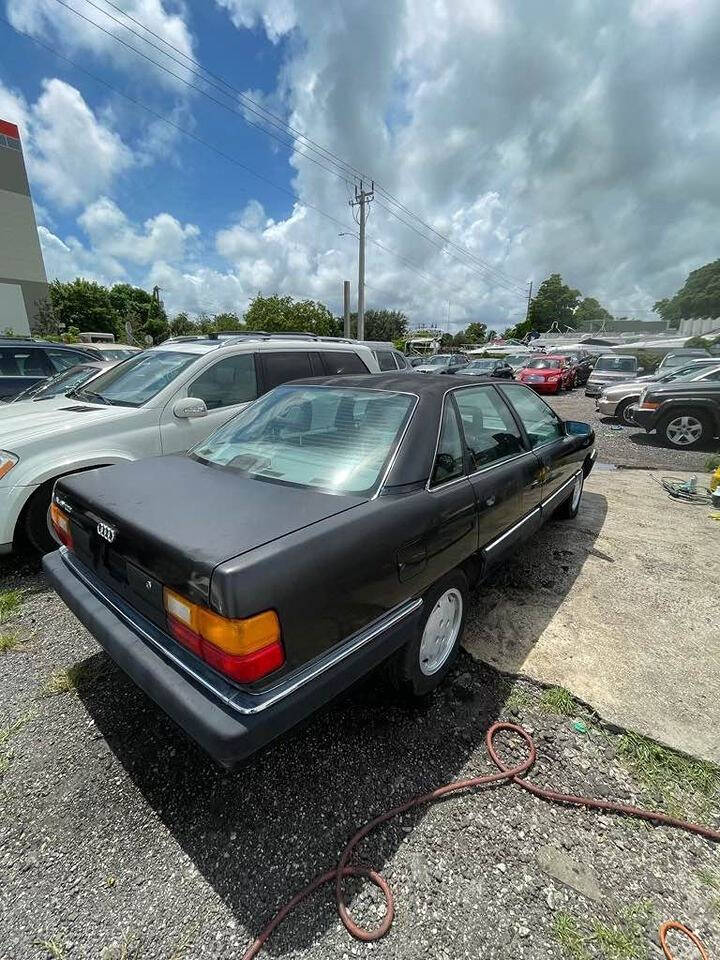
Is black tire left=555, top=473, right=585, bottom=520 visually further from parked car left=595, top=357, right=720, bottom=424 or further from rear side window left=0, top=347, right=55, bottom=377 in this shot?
rear side window left=0, top=347, right=55, bottom=377

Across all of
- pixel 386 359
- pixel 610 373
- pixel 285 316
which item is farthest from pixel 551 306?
pixel 386 359

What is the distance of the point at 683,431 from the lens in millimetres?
8234

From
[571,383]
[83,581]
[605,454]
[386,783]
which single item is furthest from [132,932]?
[571,383]

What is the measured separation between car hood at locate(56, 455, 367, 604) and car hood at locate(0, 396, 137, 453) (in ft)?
4.60

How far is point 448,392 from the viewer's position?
2.59 m

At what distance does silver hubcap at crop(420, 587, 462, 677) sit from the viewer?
225cm

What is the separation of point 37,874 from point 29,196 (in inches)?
1968

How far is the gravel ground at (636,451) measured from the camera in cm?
736

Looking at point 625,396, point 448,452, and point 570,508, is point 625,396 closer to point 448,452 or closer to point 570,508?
point 570,508

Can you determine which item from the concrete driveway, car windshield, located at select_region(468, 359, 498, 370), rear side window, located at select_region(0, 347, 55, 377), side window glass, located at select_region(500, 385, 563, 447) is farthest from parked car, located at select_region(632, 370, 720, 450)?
car windshield, located at select_region(468, 359, 498, 370)

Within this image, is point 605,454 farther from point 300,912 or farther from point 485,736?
point 300,912

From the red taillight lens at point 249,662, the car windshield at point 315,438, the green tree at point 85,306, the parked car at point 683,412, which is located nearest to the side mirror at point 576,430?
the car windshield at point 315,438

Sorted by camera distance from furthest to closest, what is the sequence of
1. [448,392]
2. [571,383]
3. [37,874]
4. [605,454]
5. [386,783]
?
1. [571,383]
2. [605,454]
3. [448,392]
4. [386,783]
5. [37,874]

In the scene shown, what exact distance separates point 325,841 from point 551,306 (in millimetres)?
83532
